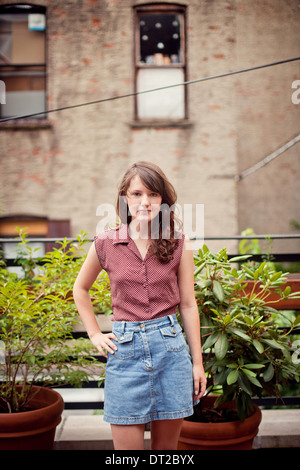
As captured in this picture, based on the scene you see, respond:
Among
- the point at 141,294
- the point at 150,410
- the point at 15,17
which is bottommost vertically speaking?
the point at 150,410

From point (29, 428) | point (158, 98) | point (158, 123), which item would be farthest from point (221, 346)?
point (158, 98)

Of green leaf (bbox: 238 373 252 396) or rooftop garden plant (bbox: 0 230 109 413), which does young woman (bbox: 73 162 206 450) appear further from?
rooftop garden plant (bbox: 0 230 109 413)

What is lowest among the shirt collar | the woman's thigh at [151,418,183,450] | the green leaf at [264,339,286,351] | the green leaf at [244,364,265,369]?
the woman's thigh at [151,418,183,450]

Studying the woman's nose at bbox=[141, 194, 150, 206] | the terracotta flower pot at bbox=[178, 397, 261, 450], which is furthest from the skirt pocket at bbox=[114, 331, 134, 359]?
the terracotta flower pot at bbox=[178, 397, 261, 450]

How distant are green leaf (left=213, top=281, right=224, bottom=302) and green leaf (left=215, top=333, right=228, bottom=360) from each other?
20 centimetres

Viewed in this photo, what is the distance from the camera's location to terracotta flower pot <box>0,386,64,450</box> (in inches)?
101

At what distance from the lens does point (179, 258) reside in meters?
1.92

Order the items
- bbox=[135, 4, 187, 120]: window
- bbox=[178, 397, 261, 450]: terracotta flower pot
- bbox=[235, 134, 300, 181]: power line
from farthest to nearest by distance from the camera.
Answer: bbox=[235, 134, 300, 181]: power line < bbox=[135, 4, 187, 120]: window < bbox=[178, 397, 261, 450]: terracotta flower pot

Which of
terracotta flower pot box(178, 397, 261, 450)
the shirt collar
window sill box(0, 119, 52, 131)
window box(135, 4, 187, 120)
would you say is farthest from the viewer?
window box(135, 4, 187, 120)

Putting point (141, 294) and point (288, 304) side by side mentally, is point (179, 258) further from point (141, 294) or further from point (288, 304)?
point (288, 304)

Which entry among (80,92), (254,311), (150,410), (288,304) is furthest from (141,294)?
(80,92)

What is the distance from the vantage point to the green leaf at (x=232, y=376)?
93.4 inches

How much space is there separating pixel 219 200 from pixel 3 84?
4.02 meters

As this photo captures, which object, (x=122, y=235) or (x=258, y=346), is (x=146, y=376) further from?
(x=258, y=346)
